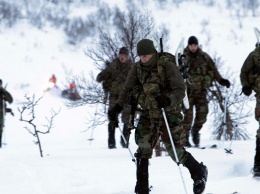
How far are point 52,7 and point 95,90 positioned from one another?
33.0 meters

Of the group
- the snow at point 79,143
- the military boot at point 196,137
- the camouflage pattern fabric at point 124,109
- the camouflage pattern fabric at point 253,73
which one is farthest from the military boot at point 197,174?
the military boot at point 196,137

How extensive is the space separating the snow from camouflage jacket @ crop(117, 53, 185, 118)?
40.3 inches

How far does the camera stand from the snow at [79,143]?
548 centimetres

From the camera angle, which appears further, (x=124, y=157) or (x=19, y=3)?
(x=19, y=3)

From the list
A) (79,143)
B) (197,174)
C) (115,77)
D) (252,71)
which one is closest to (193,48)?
(115,77)

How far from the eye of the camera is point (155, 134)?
4.89 meters

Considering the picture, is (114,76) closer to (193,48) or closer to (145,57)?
(193,48)

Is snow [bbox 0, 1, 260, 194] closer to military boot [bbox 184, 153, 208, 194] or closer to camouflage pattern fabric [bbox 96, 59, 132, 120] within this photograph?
military boot [bbox 184, 153, 208, 194]

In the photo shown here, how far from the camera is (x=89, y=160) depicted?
6.91 m

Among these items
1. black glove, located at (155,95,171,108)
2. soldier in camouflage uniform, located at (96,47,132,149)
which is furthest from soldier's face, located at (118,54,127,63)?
black glove, located at (155,95,171,108)

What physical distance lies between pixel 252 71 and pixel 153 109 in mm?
1995

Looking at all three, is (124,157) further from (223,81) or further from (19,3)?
(19,3)

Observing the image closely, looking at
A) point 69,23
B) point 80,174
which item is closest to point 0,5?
point 69,23

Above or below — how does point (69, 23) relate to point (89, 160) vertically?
above
